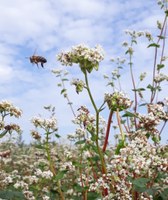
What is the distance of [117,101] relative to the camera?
4.86 m

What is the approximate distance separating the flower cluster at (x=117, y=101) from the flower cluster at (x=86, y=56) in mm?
465

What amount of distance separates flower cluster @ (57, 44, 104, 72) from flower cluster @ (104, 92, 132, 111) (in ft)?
1.52

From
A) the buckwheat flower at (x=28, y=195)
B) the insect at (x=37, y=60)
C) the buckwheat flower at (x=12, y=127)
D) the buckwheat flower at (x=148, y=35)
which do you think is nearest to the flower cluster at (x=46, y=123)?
the buckwheat flower at (x=12, y=127)

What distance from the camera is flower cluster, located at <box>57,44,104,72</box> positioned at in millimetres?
5047

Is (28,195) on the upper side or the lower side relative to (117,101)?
upper

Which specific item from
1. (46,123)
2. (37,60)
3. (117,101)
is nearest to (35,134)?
(46,123)

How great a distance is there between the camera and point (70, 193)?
9.86m

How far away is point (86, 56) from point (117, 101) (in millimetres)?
666

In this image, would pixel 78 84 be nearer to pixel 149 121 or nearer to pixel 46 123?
pixel 149 121

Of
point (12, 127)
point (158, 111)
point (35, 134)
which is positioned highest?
point (35, 134)

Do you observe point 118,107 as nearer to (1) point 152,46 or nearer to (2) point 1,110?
(2) point 1,110

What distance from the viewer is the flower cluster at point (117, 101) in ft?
15.8

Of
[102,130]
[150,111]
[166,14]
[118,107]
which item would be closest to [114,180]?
[118,107]

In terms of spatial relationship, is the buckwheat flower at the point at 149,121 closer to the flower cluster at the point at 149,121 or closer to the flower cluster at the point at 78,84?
the flower cluster at the point at 149,121
